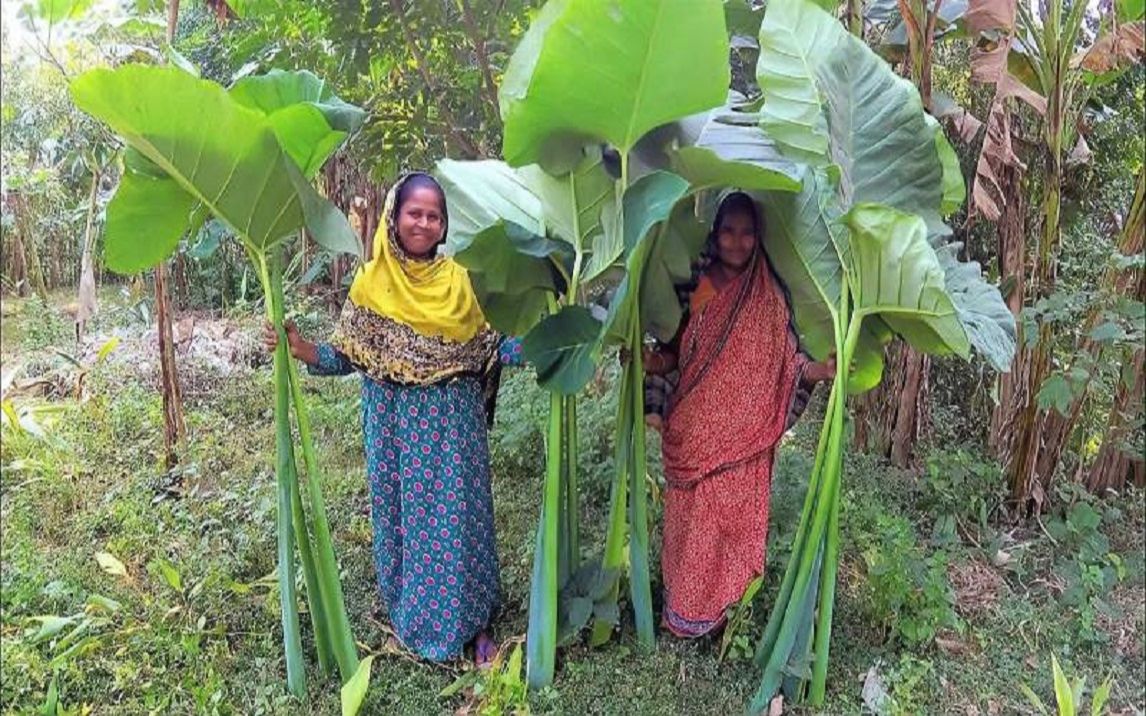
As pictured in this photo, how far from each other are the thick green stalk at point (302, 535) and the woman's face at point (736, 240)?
65 centimetres

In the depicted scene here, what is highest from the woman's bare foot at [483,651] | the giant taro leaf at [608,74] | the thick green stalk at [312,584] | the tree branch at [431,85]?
the tree branch at [431,85]

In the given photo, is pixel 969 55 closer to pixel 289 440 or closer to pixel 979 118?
pixel 979 118

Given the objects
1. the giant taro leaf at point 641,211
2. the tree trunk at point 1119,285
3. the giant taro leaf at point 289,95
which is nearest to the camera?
the giant taro leaf at point 641,211

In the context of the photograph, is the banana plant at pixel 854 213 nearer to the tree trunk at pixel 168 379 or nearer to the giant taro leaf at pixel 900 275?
the giant taro leaf at pixel 900 275

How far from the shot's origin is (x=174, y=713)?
4.03 ft

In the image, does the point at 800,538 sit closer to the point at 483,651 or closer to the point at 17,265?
the point at 483,651

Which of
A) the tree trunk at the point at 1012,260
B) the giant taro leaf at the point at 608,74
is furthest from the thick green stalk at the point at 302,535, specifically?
the tree trunk at the point at 1012,260

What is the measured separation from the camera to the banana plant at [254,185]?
901 mm

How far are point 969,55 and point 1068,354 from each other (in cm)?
69

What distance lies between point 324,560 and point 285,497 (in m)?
0.12

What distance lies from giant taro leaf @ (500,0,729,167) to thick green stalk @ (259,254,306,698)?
396 millimetres

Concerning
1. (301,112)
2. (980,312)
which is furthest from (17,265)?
(980,312)

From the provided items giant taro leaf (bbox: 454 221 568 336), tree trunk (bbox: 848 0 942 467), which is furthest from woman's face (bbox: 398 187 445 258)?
tree trunk (bbox: 848 0 942 467)

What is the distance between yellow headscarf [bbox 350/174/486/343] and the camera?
4.12 feet
